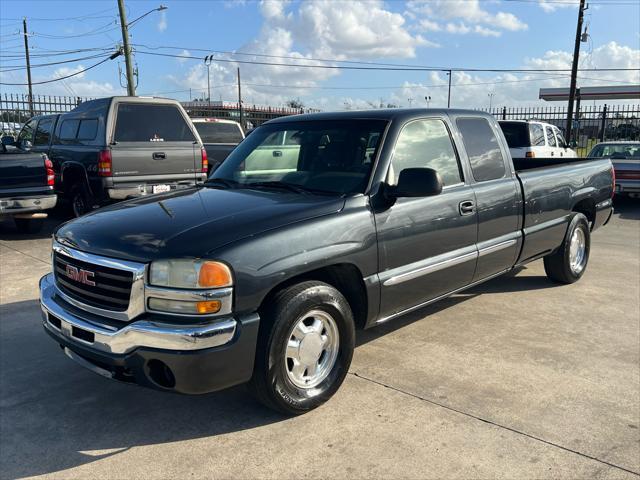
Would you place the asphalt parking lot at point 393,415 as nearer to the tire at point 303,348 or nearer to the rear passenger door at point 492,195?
the tire at point 303,348

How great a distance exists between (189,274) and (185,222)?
45 cm

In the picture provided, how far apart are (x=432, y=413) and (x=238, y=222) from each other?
1.67 m

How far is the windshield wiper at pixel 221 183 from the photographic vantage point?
14.1ft

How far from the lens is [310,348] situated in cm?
338

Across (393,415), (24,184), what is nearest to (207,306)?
(393,415)

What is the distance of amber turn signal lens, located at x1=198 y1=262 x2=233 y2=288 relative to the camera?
2.85 metres

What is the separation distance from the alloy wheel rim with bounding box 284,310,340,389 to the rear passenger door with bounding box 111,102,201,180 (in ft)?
19.3

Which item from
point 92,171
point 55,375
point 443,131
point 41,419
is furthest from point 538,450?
point 92,171

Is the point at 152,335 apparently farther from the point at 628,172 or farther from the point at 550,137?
the point at 550,137

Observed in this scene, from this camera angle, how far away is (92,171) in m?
8.48

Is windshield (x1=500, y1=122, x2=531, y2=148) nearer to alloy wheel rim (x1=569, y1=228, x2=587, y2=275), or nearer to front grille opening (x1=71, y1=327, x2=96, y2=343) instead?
alloy wheel rim (x1=569, y1=228, x2=587, y2=275)

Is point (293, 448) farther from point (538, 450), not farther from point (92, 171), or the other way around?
point (92, 171)

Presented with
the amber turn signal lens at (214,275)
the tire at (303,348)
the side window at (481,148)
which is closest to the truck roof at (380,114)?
the side window at (481,148)

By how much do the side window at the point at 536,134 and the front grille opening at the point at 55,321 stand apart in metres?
12.8
